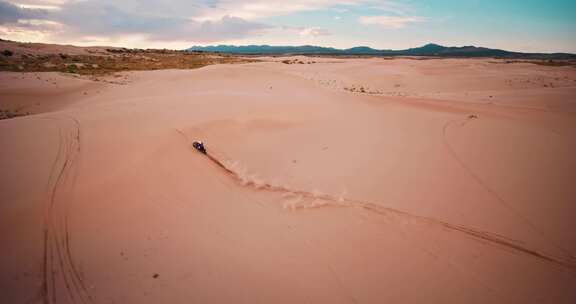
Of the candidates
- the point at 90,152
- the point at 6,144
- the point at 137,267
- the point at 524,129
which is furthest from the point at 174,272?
the point at 524,129

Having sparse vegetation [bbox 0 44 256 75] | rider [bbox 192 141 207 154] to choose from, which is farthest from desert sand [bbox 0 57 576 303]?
sparse vegetation [bbox 0 44 256 75]

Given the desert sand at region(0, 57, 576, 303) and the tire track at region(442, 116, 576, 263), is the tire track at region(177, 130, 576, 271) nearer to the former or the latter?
the desert sand at region(0, 57, 576, 303)

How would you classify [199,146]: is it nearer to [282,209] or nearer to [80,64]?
[282,209]

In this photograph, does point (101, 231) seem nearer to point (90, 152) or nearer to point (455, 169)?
point (90, 152)

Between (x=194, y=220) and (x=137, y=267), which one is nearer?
(x=137, y=267)

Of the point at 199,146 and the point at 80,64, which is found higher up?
the point at 80,64

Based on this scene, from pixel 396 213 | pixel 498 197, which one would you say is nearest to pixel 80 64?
pixel 396 213
